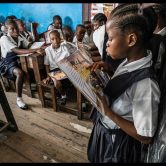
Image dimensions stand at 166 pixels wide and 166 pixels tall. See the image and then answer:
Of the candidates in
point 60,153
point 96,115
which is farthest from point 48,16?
point 96,115

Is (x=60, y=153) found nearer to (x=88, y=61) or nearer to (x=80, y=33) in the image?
(x=88, y=61)

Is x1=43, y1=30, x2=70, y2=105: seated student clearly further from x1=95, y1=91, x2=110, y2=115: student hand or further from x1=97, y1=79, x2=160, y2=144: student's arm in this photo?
x1=97, y1=79, x2=160, y2=144: student's arm

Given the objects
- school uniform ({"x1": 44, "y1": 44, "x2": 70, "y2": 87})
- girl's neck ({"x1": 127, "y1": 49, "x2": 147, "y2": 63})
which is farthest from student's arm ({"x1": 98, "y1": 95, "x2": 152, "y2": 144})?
school uniform ({"x1": 44, "y1": 44, "x2": 70, "y2": 87})

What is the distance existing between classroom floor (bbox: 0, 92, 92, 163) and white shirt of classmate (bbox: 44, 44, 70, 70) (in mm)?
669

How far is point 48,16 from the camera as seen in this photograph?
602cm

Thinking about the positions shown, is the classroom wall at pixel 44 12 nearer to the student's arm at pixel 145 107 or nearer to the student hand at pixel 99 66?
the student hand at pixel 99 66

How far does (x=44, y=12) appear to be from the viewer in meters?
6.02

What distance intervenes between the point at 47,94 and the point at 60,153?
147 cm

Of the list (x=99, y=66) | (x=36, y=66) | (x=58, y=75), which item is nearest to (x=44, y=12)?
(x=36, y=66)

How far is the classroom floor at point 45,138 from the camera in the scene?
1.88 meters

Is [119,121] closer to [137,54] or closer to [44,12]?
[137,54]

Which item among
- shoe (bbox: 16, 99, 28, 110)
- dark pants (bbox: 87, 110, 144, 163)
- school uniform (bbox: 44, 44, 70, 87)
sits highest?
dark pants (bbox: 87, 110, 144, 163)

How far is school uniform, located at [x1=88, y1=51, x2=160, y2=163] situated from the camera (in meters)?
0.84

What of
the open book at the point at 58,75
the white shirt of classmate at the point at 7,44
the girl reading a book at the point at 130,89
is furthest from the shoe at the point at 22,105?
the girl reading a book at the point at 130,89
